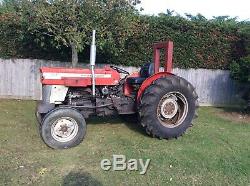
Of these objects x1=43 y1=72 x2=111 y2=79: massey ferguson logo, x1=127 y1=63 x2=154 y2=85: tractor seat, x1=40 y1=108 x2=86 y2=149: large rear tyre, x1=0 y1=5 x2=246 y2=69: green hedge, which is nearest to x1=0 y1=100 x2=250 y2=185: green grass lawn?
x1=40 y1=108 x2=86 y2=149: large rear tyre

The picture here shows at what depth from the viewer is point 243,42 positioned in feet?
34.4

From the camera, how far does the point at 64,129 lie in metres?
5.36

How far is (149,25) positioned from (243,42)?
3.11m

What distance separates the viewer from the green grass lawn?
427 centimetres

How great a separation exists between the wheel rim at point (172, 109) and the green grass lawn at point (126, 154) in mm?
368

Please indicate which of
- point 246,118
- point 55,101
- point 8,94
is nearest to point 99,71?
point 55,101

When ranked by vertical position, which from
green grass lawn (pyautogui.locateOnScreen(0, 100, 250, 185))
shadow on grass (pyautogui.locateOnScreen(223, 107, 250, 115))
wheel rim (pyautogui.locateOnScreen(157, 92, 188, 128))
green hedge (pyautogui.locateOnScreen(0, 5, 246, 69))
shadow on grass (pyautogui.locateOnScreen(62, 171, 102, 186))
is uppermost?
green hedge (pyautogui.locateOnScreen(0, 5, 246, 69))

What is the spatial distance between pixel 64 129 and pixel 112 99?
3.69ft

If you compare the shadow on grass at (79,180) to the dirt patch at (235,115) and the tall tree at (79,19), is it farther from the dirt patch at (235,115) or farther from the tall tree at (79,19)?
the dirt patch at (235,115)

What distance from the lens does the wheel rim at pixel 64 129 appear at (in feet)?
17.5

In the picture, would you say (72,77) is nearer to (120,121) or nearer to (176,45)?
(120,121)

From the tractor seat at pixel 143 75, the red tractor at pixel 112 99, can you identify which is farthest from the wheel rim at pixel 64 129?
the tractor seat at pixel 143 75

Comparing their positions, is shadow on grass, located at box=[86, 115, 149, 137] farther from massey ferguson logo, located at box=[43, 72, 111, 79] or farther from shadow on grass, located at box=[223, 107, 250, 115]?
shadow on grass, located at box=[223, 107, 250, 115]

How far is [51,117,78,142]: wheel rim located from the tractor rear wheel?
4.01 feet
